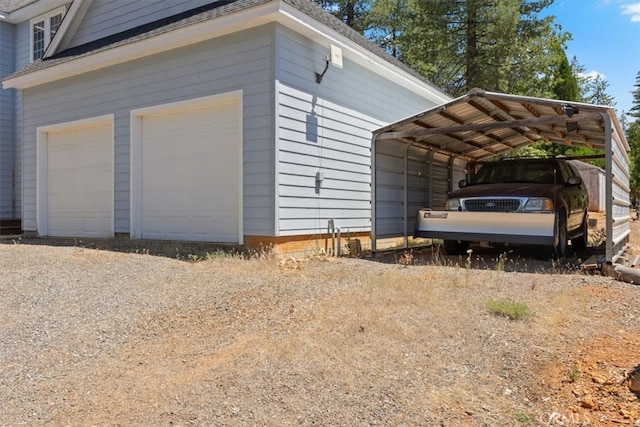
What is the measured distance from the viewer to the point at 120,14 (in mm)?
12102

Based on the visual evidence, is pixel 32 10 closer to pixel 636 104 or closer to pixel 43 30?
pixel 43 30

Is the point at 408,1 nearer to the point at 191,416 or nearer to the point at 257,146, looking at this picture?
the point at 257,146

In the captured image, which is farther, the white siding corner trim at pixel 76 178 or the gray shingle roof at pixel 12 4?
the gray shingle roof at pixel 12 4

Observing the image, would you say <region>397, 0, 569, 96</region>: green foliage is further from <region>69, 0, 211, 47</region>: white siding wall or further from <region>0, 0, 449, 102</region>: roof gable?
<region>69, 0, 211, 47</region>: white siding wall

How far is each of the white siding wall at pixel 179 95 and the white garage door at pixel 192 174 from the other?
38 cm

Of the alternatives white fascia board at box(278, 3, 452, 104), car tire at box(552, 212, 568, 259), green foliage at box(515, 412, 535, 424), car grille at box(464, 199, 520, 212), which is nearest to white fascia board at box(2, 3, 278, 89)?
white fascia board at box(278, 3, 452, 104)

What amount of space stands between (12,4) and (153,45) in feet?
35.3

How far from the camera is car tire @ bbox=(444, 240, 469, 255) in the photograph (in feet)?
30.7

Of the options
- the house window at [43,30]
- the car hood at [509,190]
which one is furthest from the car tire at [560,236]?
the house window at [43,30]

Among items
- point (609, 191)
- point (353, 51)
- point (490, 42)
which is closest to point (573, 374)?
point (609, 191)

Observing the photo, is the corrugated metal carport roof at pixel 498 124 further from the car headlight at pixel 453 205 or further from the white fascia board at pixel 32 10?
the white fascia board at pixel 32 10

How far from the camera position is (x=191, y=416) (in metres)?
3.22

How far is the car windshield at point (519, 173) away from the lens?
916 centimetres

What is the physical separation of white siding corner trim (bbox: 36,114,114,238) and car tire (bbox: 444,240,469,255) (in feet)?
23.6
